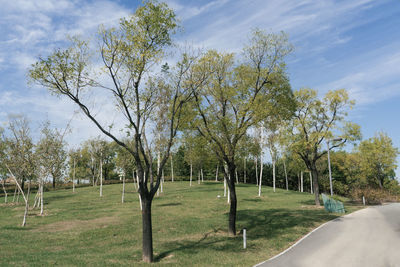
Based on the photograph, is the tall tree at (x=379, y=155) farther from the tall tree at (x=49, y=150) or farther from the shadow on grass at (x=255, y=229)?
Result: the tall tree at (x=49, y=150)

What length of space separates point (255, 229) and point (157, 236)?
703 centimetres

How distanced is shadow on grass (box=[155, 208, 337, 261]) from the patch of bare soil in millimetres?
8526

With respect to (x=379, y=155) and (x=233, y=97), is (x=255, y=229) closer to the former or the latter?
(x=233, y=97)

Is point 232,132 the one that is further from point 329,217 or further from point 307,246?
point 329,217

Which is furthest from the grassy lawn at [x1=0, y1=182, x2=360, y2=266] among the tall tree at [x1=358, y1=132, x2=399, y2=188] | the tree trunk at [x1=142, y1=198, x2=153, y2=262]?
the tall tree at [x1=358, y1=132, x2=399, y2=188]

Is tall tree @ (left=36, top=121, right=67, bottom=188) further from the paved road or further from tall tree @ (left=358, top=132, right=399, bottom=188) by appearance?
tall tree @ (left=358, top=132, right=399, bottom=188)

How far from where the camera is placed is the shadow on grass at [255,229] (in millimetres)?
15982

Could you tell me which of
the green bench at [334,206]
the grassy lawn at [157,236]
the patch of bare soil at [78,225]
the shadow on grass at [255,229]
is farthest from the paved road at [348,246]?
the patch of bare soil at [78,225]

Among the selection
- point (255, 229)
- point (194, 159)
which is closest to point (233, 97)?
point (255, 229)

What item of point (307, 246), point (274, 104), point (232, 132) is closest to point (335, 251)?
point (307, 246)

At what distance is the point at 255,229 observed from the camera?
20047mm

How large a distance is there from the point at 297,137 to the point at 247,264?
67.0ft

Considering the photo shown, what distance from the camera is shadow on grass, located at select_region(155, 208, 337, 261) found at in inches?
629

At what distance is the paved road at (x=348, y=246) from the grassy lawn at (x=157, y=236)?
1.05 meters
